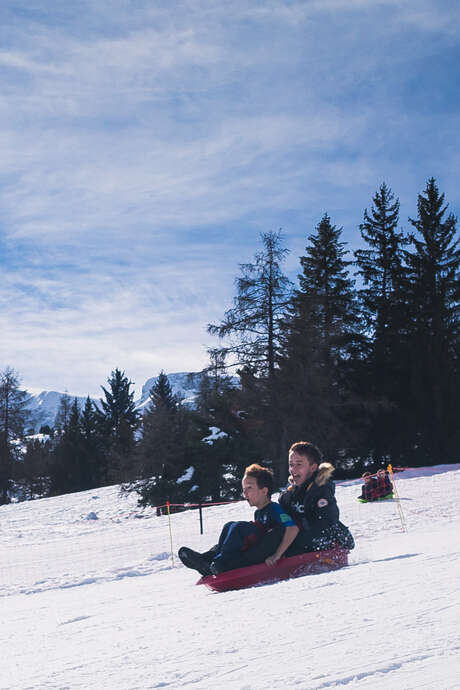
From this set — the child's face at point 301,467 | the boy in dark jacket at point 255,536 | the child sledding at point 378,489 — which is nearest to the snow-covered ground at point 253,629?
the boy in dark jacket at point 255,536

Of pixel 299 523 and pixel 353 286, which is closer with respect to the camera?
pixel 299 523

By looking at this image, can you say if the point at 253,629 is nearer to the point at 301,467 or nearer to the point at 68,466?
the point at 301,467

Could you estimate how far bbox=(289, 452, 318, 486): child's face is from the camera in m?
6.23

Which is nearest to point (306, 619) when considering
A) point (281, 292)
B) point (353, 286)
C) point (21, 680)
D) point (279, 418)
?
point (21, 680)

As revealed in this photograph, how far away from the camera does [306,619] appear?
378 centimetres

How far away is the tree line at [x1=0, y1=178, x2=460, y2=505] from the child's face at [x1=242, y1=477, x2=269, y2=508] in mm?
20505

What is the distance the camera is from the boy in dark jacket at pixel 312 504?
20.0ft

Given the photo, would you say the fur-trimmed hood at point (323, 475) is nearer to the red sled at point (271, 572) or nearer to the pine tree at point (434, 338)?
the red sled at point (271, 572)

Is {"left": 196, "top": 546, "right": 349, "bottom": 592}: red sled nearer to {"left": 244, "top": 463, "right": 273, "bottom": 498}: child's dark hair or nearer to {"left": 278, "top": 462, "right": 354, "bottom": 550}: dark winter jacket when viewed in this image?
{"left": 278, "top": 462, "right": 354, "bottom": 550}: dark winter jacket

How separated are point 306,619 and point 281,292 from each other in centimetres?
2525

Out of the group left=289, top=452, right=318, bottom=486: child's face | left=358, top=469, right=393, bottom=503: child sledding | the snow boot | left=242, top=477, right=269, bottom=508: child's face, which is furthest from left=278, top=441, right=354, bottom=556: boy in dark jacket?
left=358, top=469, right=393, bottom=503: child sledding

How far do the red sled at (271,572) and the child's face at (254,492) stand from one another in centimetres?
58

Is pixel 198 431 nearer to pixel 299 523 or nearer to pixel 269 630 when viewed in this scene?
pixel 299 523

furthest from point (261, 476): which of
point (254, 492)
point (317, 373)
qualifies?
point (317, 373)
